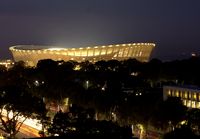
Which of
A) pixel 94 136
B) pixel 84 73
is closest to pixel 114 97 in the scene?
pixel 94 136

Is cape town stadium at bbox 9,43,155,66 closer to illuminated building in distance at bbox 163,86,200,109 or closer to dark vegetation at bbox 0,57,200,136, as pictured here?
dark vegetation at bbox 0,57,200,136

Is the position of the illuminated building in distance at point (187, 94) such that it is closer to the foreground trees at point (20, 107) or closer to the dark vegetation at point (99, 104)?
the dark vegetation at point (99, 104)

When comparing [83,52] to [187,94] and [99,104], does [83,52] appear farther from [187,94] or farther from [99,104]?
[99,104]

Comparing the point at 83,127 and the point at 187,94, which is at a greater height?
the point at 83,127

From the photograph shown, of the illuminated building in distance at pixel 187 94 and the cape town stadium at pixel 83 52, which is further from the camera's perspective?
the cape town stadium at pixel 83 52

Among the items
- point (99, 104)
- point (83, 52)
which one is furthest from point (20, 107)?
point (83, 52)

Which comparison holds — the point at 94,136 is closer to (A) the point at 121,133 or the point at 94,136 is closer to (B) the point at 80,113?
(A) the point at 121,133

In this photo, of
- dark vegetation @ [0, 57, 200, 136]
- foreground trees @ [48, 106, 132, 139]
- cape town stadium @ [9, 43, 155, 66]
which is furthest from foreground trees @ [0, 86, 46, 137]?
cape town stadium @ [9, 43, 155, 66]

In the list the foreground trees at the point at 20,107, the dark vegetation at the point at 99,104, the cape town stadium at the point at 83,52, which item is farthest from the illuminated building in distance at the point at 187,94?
the cape town stadium at the point at 83,52
